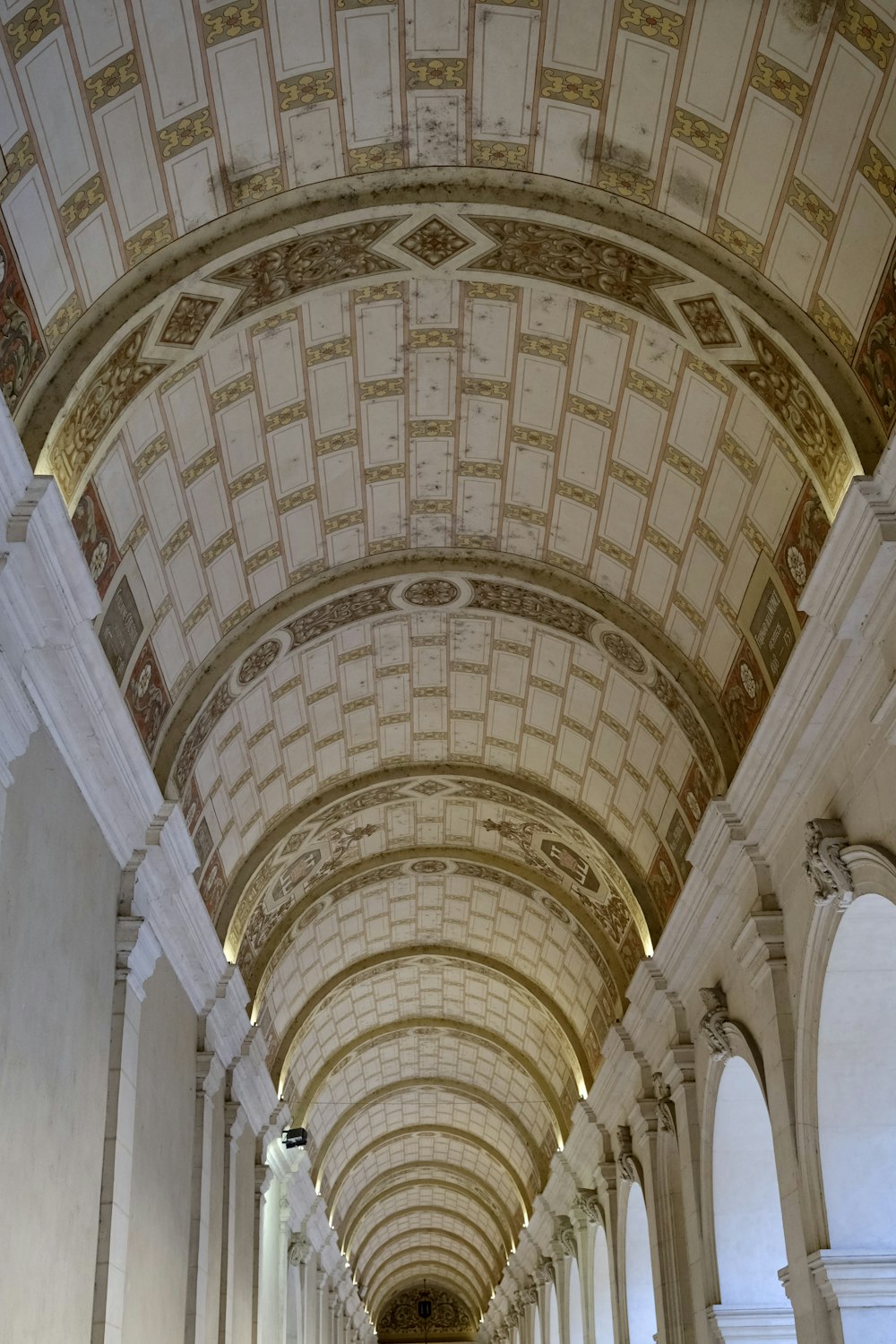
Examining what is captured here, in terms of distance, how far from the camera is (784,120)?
9.38 metres

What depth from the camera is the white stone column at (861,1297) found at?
1028 cm

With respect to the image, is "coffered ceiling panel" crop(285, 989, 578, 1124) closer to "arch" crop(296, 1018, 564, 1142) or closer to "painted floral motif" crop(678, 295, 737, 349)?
"arch" crop(296, 1018, 564, 1142)

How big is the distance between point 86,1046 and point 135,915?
1484 millimetres

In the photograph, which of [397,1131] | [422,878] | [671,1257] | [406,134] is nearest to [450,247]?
[406,134]

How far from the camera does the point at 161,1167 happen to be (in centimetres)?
1334

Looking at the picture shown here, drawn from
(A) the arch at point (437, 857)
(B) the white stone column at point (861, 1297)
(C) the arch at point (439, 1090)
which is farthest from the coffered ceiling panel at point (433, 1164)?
(B) the white stone column at point (861, 1297)

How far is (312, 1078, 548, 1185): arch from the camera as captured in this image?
1166 inches

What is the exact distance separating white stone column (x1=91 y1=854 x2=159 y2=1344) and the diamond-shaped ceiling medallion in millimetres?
5670

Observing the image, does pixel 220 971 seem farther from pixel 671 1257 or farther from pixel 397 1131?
pixel 397 1131

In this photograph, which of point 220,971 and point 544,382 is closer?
point 544,382

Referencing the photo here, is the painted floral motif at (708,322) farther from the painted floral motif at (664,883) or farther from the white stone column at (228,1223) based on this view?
the white stone column at (228,1223)

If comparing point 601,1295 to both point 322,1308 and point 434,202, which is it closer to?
point 322,1308

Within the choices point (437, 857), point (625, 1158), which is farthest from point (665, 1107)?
point (437, 857)

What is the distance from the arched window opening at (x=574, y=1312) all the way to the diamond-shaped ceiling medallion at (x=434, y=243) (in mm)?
20480
